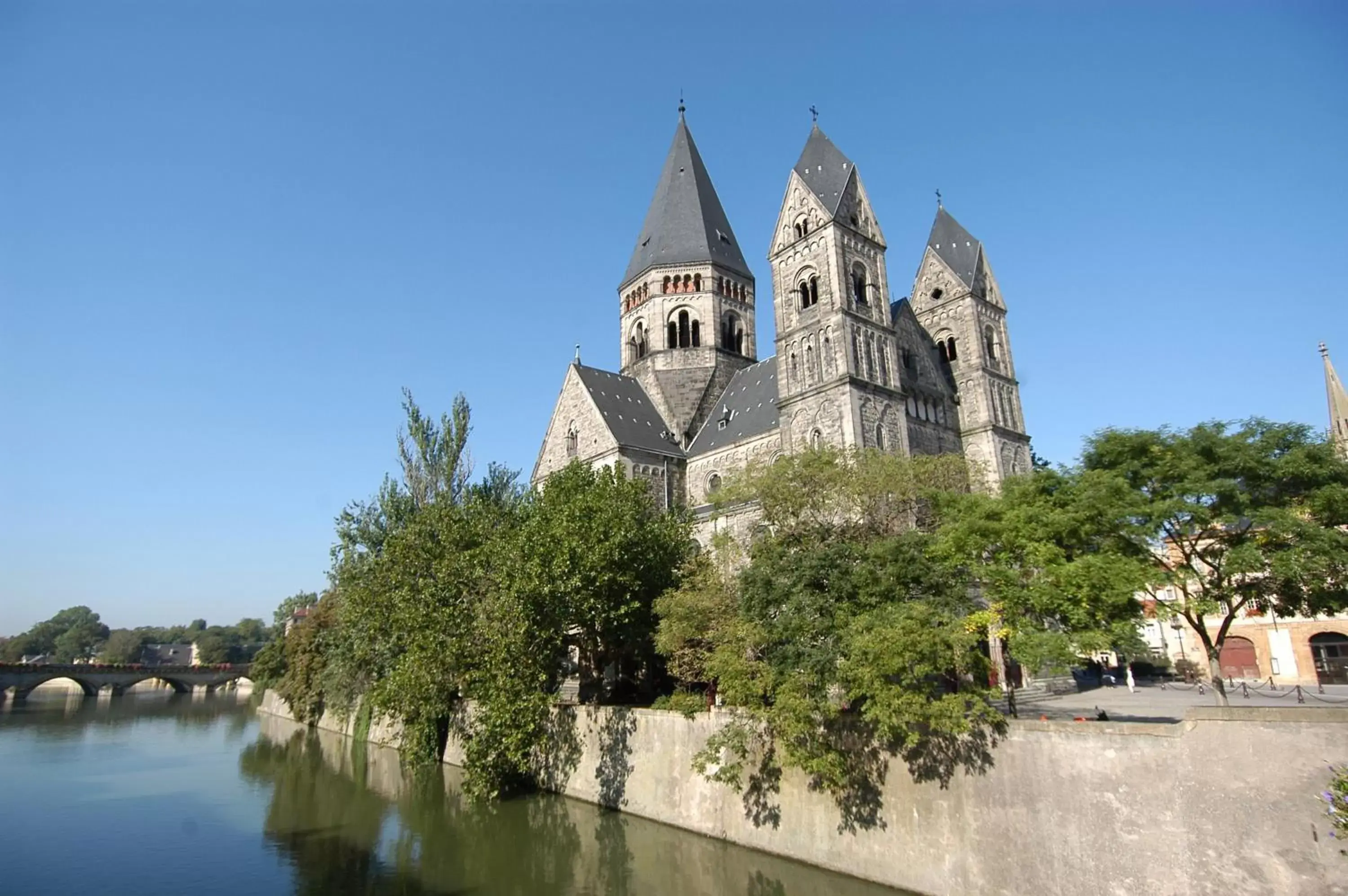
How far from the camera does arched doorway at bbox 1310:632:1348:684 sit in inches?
1208

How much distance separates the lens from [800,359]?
31.8 metres

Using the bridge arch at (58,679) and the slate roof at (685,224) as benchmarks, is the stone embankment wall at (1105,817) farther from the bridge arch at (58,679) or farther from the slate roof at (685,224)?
the bridge arch at (58,679)

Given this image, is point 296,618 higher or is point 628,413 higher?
point 628,413

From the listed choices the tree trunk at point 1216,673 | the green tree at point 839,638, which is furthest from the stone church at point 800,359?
the tree trunk at point 1216,673

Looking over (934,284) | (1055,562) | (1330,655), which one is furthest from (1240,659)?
(1055,562)

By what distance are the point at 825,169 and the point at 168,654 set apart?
156 m

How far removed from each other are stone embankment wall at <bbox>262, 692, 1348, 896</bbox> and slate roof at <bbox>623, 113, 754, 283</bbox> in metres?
35.6

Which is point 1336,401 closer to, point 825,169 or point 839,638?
point 825,169

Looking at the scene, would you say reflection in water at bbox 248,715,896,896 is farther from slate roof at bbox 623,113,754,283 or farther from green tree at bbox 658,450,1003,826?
slate roof at bbox 623,113,754,283

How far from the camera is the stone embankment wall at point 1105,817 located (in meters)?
10.6

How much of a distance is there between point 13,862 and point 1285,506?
29.6 meters

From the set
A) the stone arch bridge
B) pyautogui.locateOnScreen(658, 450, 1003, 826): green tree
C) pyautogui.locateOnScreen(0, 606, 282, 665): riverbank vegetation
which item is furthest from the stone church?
pyautogui.locateOnScreen(0, 606, 282, 665): riverbank vegetation

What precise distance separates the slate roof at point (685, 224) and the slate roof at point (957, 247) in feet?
39.9

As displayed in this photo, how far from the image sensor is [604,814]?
2119cm
